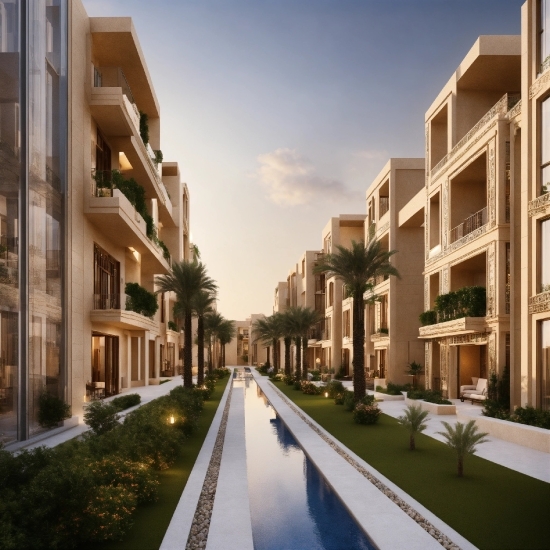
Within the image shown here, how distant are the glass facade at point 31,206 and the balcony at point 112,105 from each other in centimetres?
310

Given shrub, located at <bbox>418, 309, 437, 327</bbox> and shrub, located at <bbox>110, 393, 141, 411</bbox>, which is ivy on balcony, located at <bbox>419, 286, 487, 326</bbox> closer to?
shrub, located at <bbox>418, 309, 437, 327</bbox>

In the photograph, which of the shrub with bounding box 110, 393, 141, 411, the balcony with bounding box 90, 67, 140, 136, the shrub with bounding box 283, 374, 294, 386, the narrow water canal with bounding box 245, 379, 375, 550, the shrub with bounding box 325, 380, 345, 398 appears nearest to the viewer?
the narrow water canal with bounding box 245, 379, 375, 550

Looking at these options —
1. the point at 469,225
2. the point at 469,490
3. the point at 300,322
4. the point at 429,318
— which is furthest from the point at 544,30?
the point at 300,322

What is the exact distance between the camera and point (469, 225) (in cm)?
2572

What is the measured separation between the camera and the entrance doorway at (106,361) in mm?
27531

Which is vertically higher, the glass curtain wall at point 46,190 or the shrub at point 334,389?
the glass curtain wall at point 46,190

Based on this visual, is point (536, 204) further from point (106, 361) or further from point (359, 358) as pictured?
Answer: point (106, 361)

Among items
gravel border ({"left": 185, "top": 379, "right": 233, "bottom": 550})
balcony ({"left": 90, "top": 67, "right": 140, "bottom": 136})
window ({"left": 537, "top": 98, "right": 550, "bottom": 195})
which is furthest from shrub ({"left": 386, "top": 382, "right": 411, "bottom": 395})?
balcony ({"left": 90, "top": 67, "right": 140, "bottom": 136})

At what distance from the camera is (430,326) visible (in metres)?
27.4

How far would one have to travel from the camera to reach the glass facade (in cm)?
1385

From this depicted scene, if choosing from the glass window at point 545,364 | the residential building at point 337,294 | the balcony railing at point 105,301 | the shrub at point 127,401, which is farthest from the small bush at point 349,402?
the residential building at point 337,294

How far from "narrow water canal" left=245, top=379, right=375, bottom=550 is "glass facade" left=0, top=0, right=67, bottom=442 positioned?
19.4 feet

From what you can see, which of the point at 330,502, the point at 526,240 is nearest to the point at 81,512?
the point at 330,502

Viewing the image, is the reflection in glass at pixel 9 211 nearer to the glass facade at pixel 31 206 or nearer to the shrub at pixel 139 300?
the glass facade at pixel 31 206
